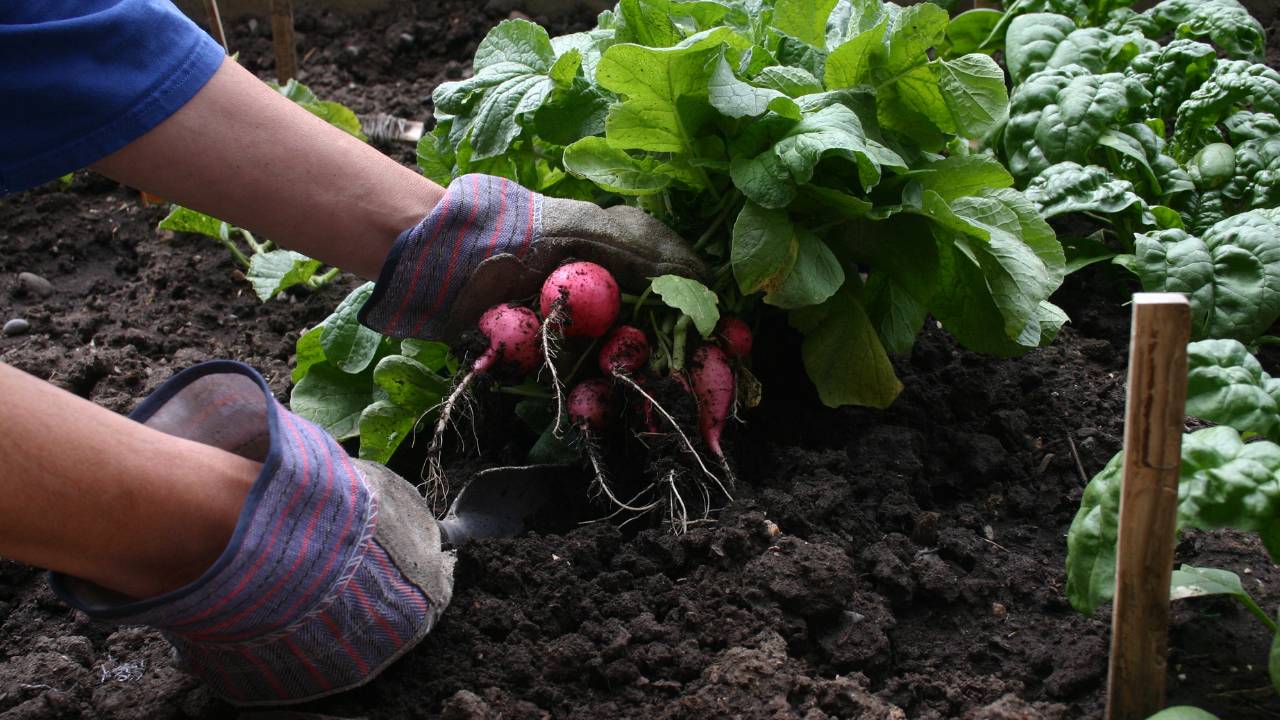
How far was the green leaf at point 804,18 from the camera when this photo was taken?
2143 mm

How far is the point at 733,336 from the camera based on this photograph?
2.06 m

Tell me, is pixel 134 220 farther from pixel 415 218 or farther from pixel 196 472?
pixel 196 472

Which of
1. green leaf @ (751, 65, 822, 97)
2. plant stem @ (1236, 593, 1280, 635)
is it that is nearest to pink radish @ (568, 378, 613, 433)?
green leaf @ (751, 65, 822, 97)

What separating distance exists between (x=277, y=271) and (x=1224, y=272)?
89.6 inches

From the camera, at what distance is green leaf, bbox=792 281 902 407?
6.89ft

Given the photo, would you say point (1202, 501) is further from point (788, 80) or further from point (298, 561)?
point (298, 561)

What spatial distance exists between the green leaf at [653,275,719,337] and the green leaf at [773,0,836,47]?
0.62m

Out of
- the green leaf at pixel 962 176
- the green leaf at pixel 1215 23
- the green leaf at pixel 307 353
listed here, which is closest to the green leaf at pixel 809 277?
the green leaf at pixel 962 176

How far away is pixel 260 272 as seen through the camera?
9.69 feet

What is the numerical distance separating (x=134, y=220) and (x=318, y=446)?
219 cm

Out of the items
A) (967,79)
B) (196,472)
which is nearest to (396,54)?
(967,79)

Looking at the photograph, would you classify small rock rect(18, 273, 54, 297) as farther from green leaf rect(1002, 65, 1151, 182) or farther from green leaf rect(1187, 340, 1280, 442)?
green leaf rect(1187, 340, 1280, 442)

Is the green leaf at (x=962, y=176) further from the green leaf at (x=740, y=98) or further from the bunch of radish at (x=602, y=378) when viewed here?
the bunch of radish at (x=602, y=378)

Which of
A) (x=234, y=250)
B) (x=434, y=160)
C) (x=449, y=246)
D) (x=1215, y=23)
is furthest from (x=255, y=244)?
(x=1215, y=23)
